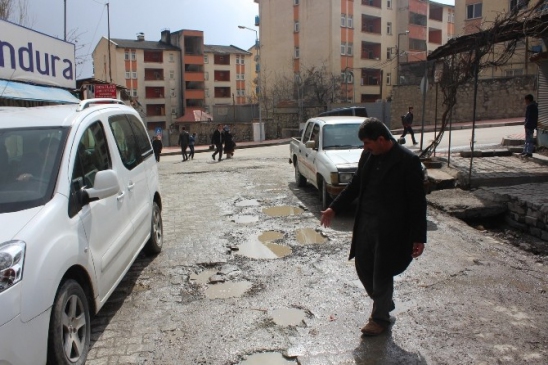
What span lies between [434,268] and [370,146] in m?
2.51

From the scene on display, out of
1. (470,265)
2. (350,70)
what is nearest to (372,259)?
(470,265)

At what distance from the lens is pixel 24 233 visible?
2752 millimetres

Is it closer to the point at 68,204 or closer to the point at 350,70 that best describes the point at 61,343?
the point at 68,204

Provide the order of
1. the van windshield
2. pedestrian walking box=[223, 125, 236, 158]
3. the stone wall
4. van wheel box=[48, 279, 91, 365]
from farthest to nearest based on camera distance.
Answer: the stone wall, pedestrian walking box=[223, 125, 236, 158], the van windshield, van wheel box=[48, 279, 91, 365]

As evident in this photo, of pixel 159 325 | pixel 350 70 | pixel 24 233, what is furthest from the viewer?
pixel 350 70

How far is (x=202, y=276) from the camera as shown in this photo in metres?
5.43

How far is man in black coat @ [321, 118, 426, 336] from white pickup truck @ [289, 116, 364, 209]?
4.19 metres

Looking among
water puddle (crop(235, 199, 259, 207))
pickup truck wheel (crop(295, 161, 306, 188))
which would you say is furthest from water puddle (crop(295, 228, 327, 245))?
pickup truck wheel (crop(295, 161, 306, 188))

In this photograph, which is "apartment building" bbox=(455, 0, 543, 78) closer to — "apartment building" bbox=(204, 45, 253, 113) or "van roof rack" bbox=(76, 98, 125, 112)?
"van roof rack" bbox=(76, 98, 125, 112)

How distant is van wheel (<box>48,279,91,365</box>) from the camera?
2893 millimetres

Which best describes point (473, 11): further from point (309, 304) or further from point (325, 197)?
point (309, 304)

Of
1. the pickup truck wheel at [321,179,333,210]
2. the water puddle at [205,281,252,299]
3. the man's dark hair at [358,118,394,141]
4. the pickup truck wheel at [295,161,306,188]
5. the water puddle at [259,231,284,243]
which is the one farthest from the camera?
the pickup truck wheel at [295,161,306,188]

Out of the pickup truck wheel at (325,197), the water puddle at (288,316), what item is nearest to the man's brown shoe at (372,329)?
the water puddle at (288,316)

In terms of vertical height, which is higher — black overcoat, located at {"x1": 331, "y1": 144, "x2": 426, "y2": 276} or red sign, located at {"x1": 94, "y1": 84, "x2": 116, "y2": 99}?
red sign, located at {"x1": 94, "y1": 84, "x2": 116, "y2": 99}
